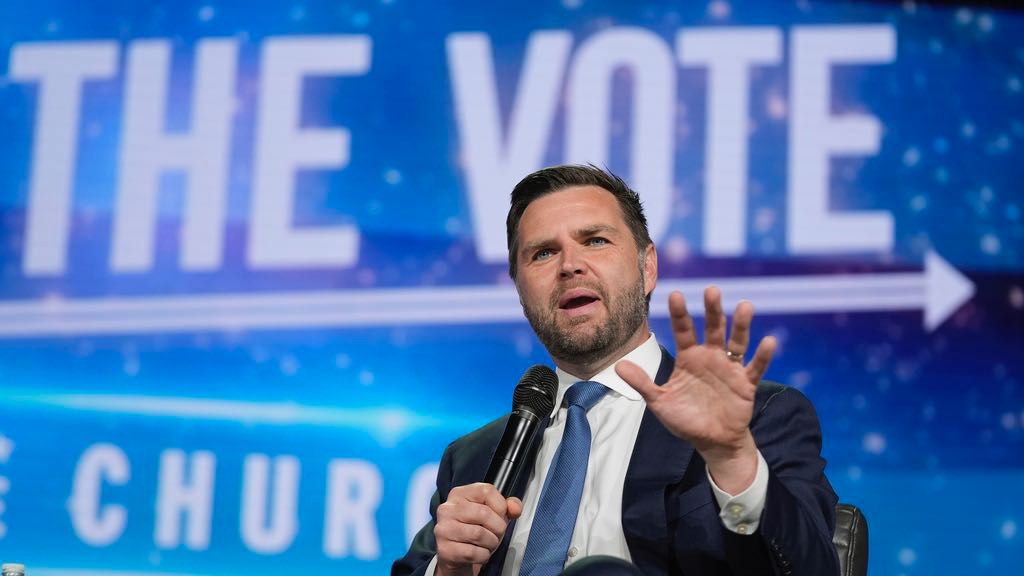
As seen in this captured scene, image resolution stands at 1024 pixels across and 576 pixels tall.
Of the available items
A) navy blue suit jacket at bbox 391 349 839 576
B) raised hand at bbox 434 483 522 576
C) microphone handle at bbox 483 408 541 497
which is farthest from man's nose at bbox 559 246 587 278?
raised hand at bbox 434 483 522 576

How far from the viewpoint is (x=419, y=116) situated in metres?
3.42

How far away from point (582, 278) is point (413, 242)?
1.29 metres

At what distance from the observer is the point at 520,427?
173 cm

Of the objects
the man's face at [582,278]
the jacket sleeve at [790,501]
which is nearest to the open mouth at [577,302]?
the man's face at [582,278]

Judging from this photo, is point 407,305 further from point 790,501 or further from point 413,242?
point 790,501

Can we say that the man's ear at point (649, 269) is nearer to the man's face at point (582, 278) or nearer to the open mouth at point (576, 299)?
the man's face at point (582, 278)

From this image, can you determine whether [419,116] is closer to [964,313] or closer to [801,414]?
[964,313]

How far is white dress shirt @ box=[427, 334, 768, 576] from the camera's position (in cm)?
187

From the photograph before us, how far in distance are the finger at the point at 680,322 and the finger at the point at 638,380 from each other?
0.20ft

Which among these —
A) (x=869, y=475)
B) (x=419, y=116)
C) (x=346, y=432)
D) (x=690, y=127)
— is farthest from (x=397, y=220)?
(x=869, y=475)

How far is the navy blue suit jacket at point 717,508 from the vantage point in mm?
1583

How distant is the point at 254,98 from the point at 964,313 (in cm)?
206

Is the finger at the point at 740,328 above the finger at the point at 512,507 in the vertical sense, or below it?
above

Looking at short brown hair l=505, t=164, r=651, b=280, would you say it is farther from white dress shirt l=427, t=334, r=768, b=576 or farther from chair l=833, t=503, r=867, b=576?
chair l=833, t=503, r=867, b=576
